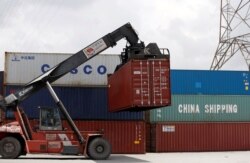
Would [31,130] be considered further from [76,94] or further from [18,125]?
[76,94]

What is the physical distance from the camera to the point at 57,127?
86.1 ft

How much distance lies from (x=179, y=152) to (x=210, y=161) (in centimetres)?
931

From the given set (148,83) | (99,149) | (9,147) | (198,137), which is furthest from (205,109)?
(9,147)

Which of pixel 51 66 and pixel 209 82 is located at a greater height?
pixel 51 66

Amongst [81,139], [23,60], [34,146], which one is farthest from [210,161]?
[23,60]

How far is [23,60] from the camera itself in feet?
105

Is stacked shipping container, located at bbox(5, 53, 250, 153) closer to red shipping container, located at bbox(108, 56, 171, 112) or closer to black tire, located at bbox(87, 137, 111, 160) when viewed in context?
black tire, located at bbox(87, 137, 111, 160)

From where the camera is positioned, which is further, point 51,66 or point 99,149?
point 51,66

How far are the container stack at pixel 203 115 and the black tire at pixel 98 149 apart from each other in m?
9.40

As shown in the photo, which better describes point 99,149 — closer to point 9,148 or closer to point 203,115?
point 9,148

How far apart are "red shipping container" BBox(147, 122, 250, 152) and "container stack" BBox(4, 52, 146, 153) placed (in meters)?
3.33

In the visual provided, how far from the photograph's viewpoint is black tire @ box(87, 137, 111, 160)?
2606 cm

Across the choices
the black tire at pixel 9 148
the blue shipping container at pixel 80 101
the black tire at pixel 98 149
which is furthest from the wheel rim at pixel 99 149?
the blue shipping container at pixel 80 101

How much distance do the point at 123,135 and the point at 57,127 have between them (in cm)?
703
